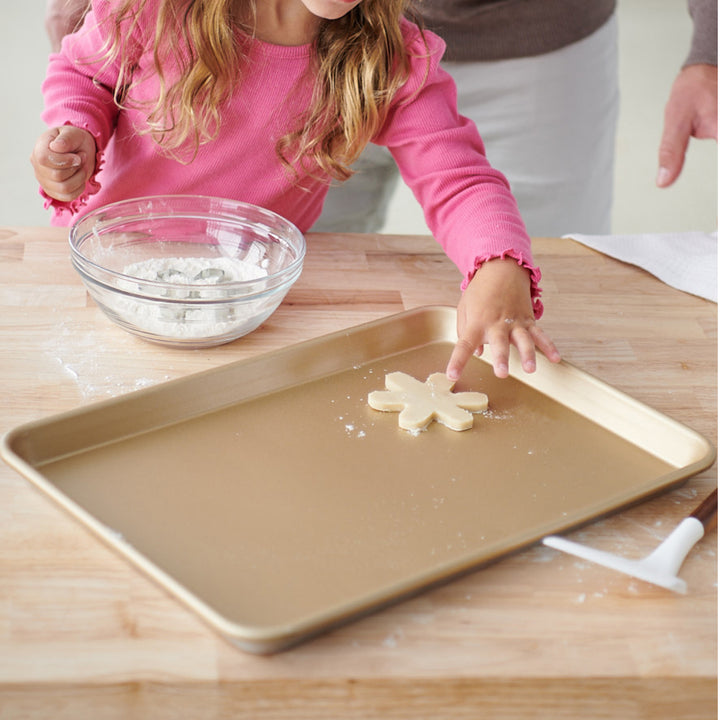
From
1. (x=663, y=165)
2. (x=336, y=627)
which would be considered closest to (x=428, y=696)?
(x=336, y=627)

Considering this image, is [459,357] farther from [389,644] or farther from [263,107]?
[263,107]

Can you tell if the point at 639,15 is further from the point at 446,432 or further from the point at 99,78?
the point at 446,432

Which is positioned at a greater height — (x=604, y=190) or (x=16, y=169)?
(x=604, y=190)

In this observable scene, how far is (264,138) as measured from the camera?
1161 millimetres

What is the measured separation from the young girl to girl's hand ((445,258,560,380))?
0.09ft

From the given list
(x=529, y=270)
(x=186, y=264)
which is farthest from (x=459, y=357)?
(x=186, y=264)

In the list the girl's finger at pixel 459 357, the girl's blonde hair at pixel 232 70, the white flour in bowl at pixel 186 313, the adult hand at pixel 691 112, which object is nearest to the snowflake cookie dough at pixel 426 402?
the girl's finger at pixel 459 357

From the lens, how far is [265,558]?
2.08ft

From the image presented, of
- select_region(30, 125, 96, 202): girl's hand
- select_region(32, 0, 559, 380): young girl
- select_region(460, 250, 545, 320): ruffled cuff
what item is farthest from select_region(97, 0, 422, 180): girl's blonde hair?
select_region(460, 250, 545, 320): ruffled cuff

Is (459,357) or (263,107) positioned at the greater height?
(263,107)

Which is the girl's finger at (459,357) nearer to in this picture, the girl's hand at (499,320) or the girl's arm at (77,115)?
the girl's hand at (499,320)

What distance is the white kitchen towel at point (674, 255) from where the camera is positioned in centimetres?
111

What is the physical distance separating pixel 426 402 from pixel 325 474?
0.14m

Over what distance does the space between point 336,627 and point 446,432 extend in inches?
10.2
